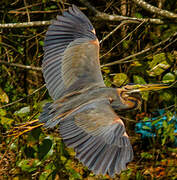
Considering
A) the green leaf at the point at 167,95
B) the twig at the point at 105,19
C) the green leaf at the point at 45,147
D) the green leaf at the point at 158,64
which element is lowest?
the green leaf at the point at 45,147

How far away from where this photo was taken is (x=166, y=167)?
16.4 ft

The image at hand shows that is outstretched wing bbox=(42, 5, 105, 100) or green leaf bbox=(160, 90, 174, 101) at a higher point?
outstretched wing bbox=(42, 5, 105, 100)

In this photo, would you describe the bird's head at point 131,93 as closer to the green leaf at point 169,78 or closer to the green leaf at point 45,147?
the green leaf at point 169,78

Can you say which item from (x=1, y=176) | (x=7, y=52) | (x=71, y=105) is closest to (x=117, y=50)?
(x=7, y=52)

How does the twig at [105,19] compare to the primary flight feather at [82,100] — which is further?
the twig at [105,19]

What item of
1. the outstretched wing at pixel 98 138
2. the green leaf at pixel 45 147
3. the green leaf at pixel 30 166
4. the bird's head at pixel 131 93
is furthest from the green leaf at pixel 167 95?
the green leaf at pixel 30 166

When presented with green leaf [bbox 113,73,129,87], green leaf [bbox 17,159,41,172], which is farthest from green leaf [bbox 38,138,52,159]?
green leaf [bbox 113,73,129,87]

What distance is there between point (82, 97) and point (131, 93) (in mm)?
541

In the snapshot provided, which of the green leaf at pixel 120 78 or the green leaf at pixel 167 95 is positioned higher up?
the green leaf at pixel 120 78

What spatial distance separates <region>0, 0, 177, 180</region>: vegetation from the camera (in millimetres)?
3615

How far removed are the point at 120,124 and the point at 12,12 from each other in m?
2.43

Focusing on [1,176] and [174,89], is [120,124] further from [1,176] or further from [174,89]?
[1,176]

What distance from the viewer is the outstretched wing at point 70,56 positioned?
353cm

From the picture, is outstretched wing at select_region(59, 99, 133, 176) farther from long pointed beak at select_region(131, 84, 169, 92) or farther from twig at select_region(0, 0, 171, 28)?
twig at select_region(0, 0, 171, 28)
